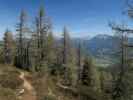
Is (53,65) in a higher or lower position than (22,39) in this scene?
lower

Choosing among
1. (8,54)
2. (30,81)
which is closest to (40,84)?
(30,81)

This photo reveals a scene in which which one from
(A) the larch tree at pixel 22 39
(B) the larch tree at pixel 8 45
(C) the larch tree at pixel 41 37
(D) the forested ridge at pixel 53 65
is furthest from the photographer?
(B) the larch tree at pixel 8 45

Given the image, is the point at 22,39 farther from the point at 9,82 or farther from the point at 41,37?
the point at 9,82

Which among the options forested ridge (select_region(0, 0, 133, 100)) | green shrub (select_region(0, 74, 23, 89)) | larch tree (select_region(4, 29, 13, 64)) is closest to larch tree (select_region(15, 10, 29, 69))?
forested ridge (select_region(0, 0, 133, 100))

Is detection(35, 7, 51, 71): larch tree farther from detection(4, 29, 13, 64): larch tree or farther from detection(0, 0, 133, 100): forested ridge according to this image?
detection(4, 29, 13, 64): larch tree

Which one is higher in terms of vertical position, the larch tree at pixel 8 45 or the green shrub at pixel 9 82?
the larch tree at pixel 8 45

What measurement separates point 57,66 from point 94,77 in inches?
380

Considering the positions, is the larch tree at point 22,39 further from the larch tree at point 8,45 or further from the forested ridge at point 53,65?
the larch tree at point 8,45

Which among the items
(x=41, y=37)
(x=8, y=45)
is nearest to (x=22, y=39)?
(x=41, y=37)

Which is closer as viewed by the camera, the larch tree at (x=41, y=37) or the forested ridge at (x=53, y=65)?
the forested ridge at (x=53, y=65)

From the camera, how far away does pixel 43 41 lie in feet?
138

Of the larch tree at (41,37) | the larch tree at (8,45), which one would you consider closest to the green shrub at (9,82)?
the larch tree at (41,37)

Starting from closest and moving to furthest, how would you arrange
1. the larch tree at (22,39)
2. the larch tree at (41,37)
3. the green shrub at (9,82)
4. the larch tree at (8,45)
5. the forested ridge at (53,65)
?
the green shrub at (9,82), the forested ridge at (53,65), the larch tree at (41,37), the larch tree at (22,39), the larch tree at (8,45)

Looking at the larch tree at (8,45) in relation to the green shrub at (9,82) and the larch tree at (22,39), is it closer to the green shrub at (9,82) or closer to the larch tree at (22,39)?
the larch tree at (22,39)
